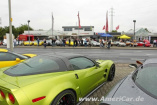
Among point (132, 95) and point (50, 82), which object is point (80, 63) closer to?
point (50, 82)

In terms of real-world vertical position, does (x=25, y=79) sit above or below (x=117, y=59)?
above

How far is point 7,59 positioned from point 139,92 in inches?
184

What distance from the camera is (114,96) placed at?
1.84 m

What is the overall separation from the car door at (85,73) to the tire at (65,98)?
13.9 inches

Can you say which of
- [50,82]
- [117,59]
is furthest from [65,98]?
[117,59]

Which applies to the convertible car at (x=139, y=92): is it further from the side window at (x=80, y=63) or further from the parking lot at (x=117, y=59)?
the parking lot at (x=117, y=59)

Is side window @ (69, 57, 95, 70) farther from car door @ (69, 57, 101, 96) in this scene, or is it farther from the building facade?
the building facade

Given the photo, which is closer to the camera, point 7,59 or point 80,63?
point 80,63

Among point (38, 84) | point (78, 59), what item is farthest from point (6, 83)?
point (78, 59)

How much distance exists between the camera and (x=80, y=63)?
3270 mm

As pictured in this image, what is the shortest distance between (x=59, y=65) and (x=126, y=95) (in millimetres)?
1476

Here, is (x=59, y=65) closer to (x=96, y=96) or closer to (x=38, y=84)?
(x=38, y=84)

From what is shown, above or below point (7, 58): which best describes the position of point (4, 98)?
below

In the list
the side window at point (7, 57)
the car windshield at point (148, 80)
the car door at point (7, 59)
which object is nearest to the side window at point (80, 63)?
the car windshield at point (148, 80)
